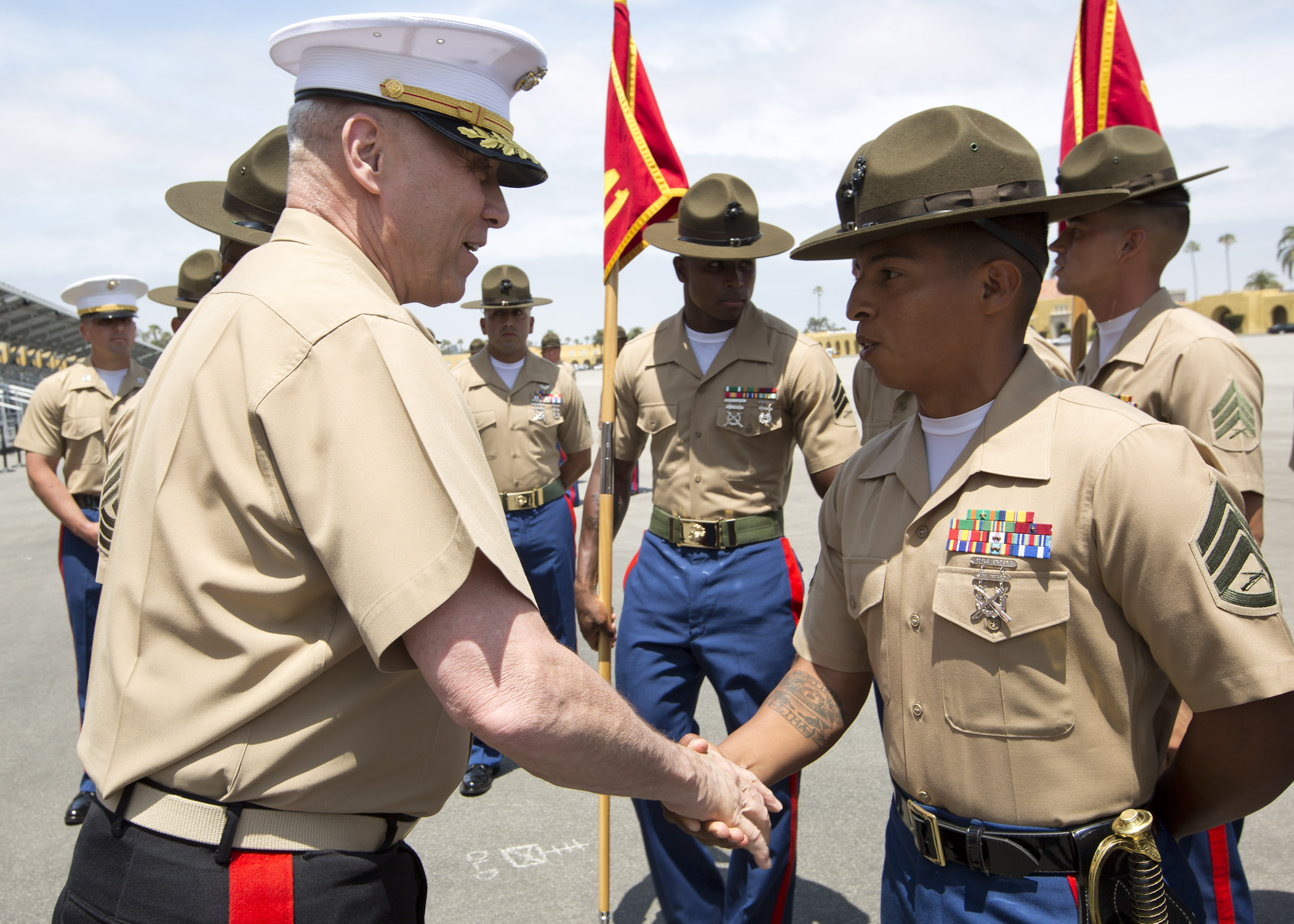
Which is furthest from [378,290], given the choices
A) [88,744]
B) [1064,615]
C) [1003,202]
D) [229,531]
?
[1064,615]

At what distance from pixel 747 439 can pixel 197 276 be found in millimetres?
2719

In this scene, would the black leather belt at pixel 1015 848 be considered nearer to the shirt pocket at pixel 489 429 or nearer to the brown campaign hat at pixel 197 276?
the brown campaign hat at pixel 197 276

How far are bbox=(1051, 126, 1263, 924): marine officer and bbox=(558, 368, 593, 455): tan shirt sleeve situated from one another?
3572 mm

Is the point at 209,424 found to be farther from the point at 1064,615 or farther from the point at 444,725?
the point at 1064,615

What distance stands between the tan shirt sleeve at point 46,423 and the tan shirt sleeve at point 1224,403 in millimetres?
5857

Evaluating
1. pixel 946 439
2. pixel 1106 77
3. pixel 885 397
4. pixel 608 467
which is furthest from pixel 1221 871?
pixel 1106 77

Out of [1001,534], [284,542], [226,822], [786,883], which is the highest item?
[284,542]

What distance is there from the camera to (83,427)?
18.0 ft

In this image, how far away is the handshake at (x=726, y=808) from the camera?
73.6 inches

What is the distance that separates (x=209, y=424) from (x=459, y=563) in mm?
430

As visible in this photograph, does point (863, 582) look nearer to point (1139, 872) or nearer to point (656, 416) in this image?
point (1139, 872)

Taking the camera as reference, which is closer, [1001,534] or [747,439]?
[1001,534]

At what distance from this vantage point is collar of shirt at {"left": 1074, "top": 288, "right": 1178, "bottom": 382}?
3.25 meters

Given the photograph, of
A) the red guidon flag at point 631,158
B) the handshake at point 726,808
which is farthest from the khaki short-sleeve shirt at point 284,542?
the red guidon flag at point 631,158
